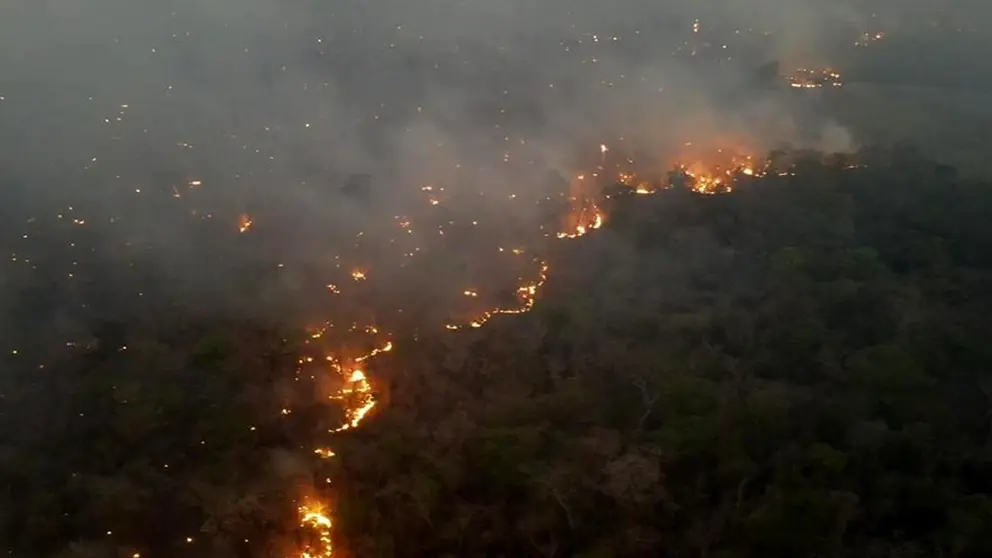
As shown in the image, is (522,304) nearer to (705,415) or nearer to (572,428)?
(572,428)

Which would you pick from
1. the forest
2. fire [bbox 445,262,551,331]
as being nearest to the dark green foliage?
the forest

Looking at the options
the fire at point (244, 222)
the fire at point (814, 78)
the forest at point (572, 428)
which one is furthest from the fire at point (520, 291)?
the fire at point (814, 78)

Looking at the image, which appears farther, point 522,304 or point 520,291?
point 520,291

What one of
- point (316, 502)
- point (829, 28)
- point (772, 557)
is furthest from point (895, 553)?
point (829, 28)

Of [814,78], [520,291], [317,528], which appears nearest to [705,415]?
[520,291]

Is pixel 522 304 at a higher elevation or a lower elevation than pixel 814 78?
lower

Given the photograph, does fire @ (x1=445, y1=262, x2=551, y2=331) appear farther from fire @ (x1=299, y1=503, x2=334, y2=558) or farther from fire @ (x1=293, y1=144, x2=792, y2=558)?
fire @ (x1=299, y1=503, x2=334, y2=558)
